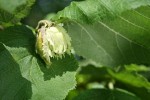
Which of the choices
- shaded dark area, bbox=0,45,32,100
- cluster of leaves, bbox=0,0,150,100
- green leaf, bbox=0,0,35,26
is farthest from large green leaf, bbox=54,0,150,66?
shaded dark area, bbox=0,45,32,100

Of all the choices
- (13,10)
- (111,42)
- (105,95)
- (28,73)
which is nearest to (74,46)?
(111,42)

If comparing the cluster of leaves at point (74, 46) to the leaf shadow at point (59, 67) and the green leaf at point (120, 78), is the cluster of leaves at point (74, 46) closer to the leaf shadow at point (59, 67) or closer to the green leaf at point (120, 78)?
the leaf shadow at point (59, 67)

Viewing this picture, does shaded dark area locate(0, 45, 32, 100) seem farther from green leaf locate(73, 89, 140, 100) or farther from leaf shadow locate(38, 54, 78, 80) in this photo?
green leaf locate(73, 89, 140, 100)

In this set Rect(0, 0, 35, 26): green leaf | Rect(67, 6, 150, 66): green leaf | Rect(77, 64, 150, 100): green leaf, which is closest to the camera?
Rect(0, 0, 35, 26): green leaf

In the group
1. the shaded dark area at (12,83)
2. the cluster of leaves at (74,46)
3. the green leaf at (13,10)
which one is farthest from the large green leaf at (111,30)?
the shaded dark area at (12,83)

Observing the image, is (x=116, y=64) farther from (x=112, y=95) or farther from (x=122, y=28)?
(x=122, y=28)

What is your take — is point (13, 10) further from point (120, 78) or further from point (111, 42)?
point (120, 78)
